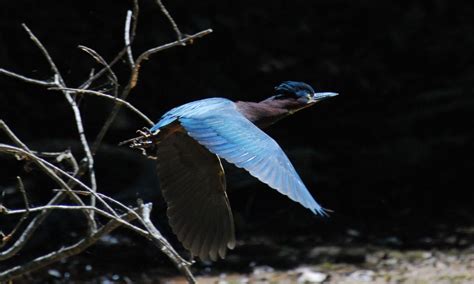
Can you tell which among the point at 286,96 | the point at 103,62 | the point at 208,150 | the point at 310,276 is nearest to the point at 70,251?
the point at 103,62

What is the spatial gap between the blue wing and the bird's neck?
125mm

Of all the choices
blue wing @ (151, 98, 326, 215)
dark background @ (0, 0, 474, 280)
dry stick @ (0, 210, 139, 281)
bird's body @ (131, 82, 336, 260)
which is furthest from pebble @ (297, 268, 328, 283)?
dry stick @ (0, 210, 139, 281)

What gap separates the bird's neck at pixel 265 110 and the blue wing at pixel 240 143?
0.13 m

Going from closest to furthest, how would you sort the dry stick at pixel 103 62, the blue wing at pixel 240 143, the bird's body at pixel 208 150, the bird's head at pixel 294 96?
the blue wing at pixel 240 143 → the dry stick at pixel 103 62 → the bird's body at pixel 208 150 → the bird's head at pixel 294 96

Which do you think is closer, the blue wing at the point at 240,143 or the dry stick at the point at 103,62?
the blue wing at the point at 240,143

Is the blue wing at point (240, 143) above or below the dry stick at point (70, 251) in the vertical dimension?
above

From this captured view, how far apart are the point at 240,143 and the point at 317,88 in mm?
3456

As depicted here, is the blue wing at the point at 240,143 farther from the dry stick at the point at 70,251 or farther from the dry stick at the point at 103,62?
the dry stick at the point at 70,251

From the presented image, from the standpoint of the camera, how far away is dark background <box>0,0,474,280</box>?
594 cm

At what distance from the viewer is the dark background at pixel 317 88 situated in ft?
19.5

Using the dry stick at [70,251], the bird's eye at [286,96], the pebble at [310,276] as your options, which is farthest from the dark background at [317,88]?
the dry stick at [70,251]

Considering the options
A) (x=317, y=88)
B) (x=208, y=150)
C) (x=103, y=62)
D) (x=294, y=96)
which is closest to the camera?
(x=103, y=62)

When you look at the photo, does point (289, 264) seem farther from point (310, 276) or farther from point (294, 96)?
point (294, 96)

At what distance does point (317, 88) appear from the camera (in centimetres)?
671
